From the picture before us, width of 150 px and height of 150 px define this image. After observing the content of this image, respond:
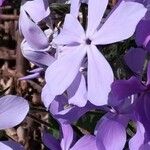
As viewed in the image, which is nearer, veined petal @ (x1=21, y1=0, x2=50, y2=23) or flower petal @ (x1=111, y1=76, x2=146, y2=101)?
flower petal @ (x1=111, y1=76, x2=146, y2=101)

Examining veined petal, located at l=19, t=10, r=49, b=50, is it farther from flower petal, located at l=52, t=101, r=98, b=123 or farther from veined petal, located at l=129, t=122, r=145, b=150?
veined petal, located at l=129, t=122, r=145, b=150

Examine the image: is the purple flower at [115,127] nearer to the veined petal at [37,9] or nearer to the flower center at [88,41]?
the flower center at [88,41]

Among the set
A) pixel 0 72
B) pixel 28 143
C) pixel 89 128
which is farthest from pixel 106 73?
pixel 0 72

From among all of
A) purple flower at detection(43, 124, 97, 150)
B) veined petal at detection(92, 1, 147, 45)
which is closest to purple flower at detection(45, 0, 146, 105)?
veined petal at detection(92, 1, 147, 45)

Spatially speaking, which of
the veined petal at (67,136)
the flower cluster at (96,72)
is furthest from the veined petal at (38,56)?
the veined petal at (67,136)

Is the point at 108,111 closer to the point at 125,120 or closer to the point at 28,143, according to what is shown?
Answer: the point at 125,120

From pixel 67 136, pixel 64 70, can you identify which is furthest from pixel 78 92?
pixel 67 136
